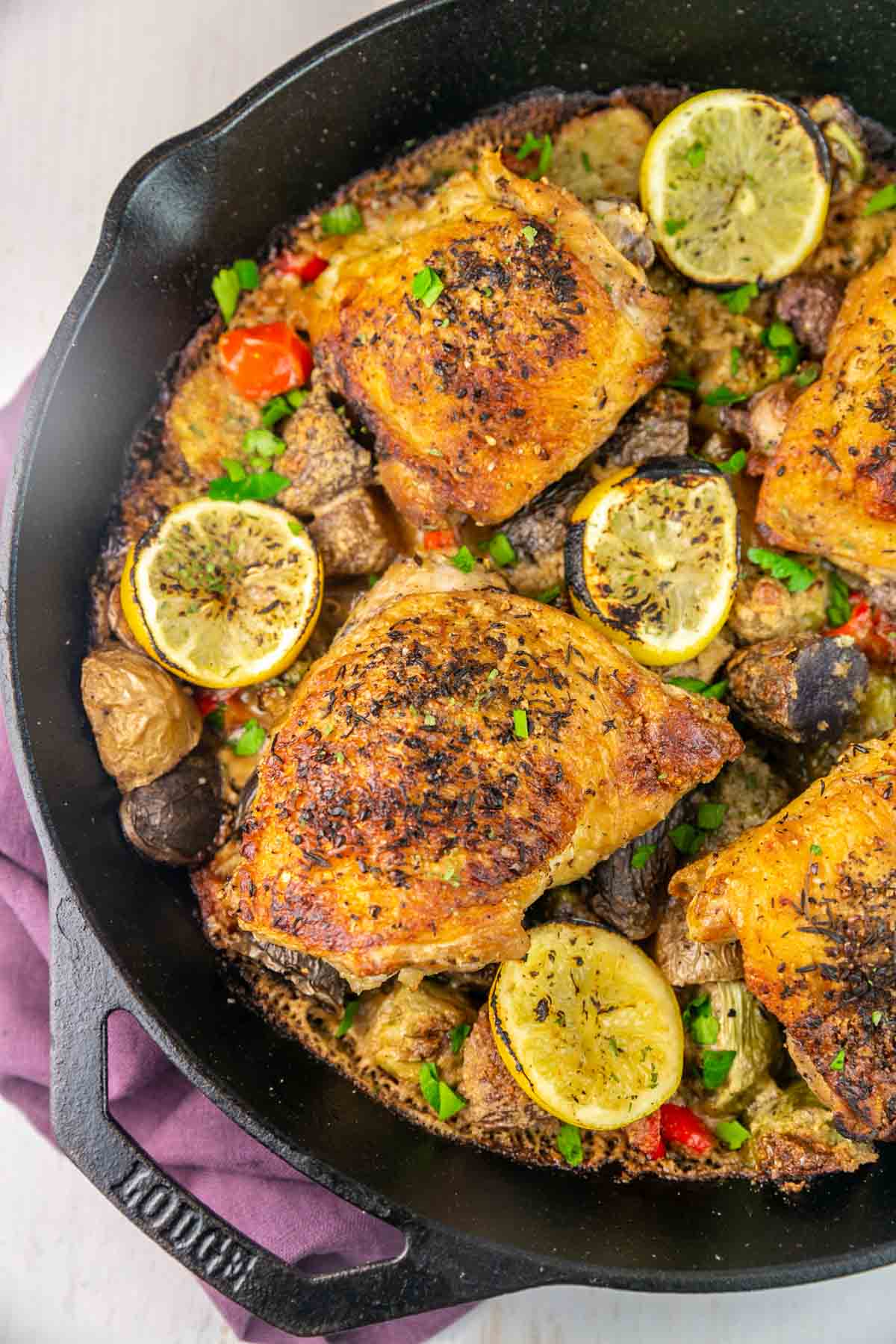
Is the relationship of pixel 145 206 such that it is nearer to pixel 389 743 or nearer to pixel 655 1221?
pixel 389 743

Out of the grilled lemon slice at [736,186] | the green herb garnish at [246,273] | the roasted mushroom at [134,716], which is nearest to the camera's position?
the roasted mushroom at [134,716]

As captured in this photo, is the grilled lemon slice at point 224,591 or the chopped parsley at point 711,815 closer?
the grilled lemon slice at point 224,591

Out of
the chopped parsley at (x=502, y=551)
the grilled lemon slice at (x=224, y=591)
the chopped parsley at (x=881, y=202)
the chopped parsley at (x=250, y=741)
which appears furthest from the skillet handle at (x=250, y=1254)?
the chopped parsley at (x=881, y=202)

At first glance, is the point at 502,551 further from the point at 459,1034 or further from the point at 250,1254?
the point at 250,1254

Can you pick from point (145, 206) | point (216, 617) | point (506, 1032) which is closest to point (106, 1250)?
point (506, 1032)

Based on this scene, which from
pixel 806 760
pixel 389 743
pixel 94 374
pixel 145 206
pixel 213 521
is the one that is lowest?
pixel 806 760

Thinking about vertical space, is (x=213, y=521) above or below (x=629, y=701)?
above

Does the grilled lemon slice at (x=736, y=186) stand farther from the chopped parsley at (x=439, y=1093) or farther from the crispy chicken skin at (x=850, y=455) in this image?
the chopped parsley at (x=439, y=1093)
